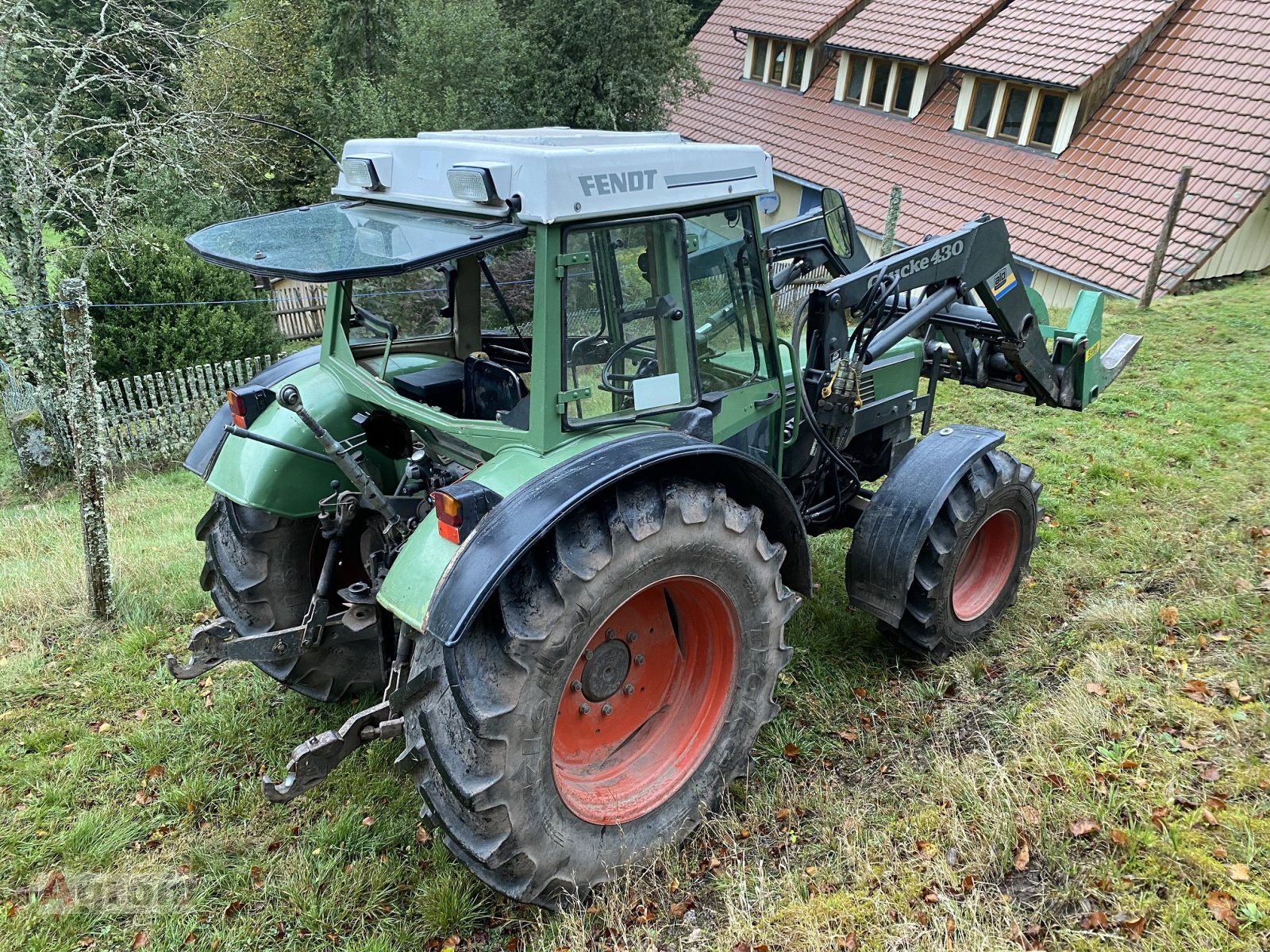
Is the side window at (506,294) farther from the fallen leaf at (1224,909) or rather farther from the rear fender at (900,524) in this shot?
the fallen leaf at (1224,909)

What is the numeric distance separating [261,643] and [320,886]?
0.94 metres

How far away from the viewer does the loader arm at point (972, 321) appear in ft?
13.3

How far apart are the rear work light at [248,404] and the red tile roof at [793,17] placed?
1852 cm

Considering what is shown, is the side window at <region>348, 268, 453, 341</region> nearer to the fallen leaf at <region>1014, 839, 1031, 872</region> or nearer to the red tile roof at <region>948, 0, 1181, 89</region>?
the fallen leaf at <region>1014, 839, 1031, 872</region>

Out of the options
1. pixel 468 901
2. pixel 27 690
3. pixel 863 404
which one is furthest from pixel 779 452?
pixel 27 690

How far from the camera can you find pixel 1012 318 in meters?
A: 4.67

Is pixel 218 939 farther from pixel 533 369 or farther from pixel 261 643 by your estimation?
pixel 533 369

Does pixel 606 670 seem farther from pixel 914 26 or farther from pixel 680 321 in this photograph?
pixel 914 26

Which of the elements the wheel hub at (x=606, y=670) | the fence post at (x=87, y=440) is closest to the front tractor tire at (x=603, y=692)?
the wheel hub at (x=606, y=670)

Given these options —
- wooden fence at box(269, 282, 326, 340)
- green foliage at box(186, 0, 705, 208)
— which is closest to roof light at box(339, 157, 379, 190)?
wooden fence at box(269, 282, 326, 340)

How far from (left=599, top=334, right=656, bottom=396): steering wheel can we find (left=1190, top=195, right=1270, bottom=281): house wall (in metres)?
12.4

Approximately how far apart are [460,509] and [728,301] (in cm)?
146

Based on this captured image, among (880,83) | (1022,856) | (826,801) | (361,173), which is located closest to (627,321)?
(361,173)

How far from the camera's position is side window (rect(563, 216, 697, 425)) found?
9.37ft
